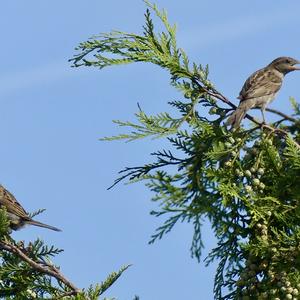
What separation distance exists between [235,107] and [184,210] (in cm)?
113

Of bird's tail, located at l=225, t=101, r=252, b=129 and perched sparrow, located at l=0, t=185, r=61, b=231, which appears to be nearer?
bird's tail, located at l=225, t=101, r=252, b=129

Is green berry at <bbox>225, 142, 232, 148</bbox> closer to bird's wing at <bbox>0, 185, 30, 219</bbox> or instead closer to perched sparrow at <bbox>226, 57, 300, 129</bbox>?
perched sparrow at <bbox>226, 57, 300, 129</bbox>

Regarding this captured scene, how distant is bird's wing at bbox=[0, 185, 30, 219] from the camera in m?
9.27

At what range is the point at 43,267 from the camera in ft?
20.9

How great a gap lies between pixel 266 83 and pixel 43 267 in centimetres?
583

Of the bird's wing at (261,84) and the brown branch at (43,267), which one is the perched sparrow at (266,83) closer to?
the bird's wing at (261,84)

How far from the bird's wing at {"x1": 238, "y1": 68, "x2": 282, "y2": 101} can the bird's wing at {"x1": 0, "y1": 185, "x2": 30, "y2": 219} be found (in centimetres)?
316

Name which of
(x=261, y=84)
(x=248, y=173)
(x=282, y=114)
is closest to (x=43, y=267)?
(x=248, y=173)

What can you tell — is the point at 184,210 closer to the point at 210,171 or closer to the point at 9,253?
the point at 210,171

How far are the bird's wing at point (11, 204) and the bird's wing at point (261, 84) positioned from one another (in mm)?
3160

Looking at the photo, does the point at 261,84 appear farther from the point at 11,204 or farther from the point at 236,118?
the point at 236,118

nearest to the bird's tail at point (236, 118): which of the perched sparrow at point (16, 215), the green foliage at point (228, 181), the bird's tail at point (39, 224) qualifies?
the green foliage at point (228, 181)

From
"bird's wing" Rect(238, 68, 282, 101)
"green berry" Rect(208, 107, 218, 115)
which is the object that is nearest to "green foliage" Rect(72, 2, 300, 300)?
"green berry" Rect(208, 107, 218, 115)

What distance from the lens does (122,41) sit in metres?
6.68
